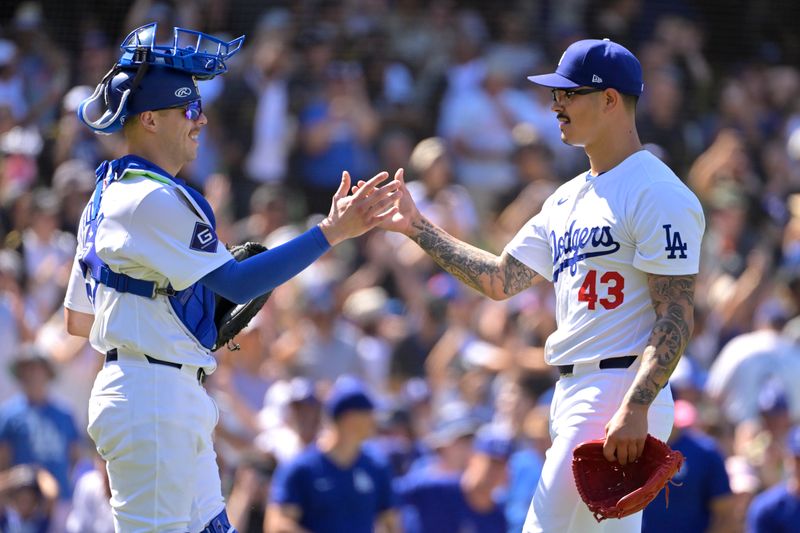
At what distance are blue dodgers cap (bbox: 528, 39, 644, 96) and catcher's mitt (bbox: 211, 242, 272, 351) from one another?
47.7 inches

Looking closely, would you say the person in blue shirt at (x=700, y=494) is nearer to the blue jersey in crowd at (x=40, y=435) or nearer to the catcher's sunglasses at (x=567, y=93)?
the catcher's sunglasses at (x=567, y=93)

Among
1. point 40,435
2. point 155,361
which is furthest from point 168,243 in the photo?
point 40,435

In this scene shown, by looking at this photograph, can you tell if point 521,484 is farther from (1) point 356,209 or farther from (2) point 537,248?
(1) point 356,209

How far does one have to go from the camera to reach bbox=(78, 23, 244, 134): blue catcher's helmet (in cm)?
447

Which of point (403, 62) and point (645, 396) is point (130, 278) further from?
point (403, 62)

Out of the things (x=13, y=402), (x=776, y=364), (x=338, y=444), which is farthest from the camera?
(x=776, y=364)

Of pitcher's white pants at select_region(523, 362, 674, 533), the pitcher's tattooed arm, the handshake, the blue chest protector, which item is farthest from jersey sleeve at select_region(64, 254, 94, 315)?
pitcher's white pants at select_region(523, 362, 674, 533)

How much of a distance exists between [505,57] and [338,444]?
6048 millimetres

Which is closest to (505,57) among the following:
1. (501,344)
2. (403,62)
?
(403,62)

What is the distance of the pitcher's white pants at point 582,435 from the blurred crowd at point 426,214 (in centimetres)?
284

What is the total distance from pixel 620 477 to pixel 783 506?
3694mm

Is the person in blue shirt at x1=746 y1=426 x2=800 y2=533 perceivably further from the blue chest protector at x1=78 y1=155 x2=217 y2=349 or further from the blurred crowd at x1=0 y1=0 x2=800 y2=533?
the blue chest protector at x1=78 y1=155 x2=217 y2=349

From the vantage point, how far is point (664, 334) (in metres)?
4.31

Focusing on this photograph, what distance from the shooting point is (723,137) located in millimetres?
12328
